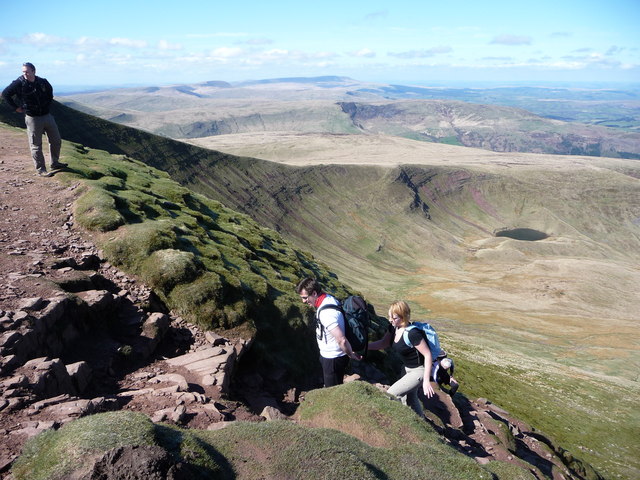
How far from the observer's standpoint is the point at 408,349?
14328 millimetres

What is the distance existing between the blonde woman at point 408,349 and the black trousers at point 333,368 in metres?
1.46

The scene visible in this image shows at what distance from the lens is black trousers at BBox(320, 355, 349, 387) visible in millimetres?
15414

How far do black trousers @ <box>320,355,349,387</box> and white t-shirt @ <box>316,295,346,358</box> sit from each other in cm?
42

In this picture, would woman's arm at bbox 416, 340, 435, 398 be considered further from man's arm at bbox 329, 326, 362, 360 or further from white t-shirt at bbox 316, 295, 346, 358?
white t-shirt at bbox 316, 295, 346, 358

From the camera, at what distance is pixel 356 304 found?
14.7 m

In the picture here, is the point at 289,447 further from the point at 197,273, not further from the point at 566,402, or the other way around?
the point at 566,402

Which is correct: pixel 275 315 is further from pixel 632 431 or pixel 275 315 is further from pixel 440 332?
pixel 440 332

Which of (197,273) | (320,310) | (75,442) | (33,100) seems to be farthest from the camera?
(33,100)

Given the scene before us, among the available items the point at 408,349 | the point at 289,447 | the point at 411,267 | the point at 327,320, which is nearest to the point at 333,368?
the point at 327,320

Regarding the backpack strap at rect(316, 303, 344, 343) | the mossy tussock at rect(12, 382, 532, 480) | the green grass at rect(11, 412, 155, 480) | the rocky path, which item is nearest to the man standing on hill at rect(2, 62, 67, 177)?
the rocky path

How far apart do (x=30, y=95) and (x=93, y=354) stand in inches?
646

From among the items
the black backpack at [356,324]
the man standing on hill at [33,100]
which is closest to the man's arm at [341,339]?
the black backpack at [356,324]

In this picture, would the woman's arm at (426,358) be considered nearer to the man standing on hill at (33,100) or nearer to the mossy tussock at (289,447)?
the mossy tussock at (289,447)

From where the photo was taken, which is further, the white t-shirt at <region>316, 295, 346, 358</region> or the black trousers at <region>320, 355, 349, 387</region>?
the black trousers at <region>320, 355, 349, 387</region>
